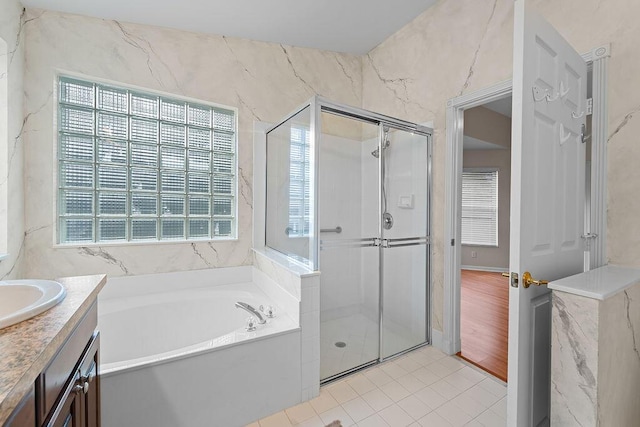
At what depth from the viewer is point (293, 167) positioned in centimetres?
217

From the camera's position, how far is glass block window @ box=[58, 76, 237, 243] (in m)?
2.08

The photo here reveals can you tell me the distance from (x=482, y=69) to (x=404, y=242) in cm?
141

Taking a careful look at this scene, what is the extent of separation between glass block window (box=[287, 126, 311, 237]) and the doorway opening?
2279mm

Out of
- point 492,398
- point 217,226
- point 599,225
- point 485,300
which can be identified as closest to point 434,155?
point 599,225

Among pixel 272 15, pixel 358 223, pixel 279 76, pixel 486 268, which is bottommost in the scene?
pixel 486 268

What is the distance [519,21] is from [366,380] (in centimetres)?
215

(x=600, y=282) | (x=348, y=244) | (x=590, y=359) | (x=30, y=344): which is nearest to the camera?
(x=30, y=344)

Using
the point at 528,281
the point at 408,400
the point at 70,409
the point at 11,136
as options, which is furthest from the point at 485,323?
the point at 11,136

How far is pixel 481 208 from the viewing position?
5340 mm

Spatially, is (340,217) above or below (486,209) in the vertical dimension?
below

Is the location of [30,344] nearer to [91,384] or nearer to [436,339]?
[91,384]

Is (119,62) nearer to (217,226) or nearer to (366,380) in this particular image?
(217,226)

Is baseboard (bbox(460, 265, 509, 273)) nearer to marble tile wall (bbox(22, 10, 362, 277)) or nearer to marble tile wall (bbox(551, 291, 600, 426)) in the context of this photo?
marble tile wall (bbox(22, 10, 362, 277))

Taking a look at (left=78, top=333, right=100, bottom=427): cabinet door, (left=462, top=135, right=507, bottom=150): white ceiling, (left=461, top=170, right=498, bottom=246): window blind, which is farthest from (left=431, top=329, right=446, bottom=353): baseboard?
(left=461, top=170, right=498, bottom=246): window blind
